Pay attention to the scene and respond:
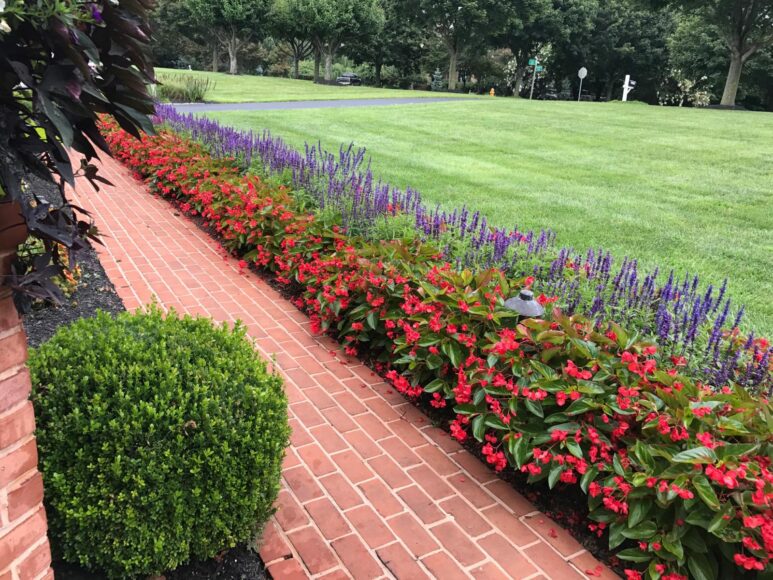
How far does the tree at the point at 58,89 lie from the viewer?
1.19 meters

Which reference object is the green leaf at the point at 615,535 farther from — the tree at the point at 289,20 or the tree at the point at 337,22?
the tree at the point at 289,20

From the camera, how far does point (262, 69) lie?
176 feet

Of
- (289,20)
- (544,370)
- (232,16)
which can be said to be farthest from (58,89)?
(232,16)

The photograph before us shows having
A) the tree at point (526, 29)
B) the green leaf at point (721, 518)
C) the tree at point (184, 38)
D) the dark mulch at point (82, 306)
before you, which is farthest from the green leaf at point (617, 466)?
the tree at point (184, 38)

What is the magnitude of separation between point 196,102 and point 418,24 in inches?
1168

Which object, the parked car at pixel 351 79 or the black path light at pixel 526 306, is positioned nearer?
the black path light at pixel 526 306

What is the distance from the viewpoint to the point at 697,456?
7.51 feet

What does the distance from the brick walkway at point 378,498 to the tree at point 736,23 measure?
33534 mm

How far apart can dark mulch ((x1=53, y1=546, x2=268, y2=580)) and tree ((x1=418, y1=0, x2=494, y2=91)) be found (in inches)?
1703

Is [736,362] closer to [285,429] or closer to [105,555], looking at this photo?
[285,429]

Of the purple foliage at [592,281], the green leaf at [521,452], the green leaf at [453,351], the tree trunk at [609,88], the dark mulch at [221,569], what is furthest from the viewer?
the tree trunk at [609,88]

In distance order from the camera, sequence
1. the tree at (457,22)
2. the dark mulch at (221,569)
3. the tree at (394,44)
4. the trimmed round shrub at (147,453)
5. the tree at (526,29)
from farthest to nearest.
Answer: the tree at (394,44) < the tree at (526,29) < the tree at (457,22) < the dark mulch at (221,569) < the trimmed round shrub at (147,453)

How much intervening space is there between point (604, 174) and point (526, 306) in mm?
7389

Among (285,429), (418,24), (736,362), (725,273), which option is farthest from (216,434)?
(418,24)
